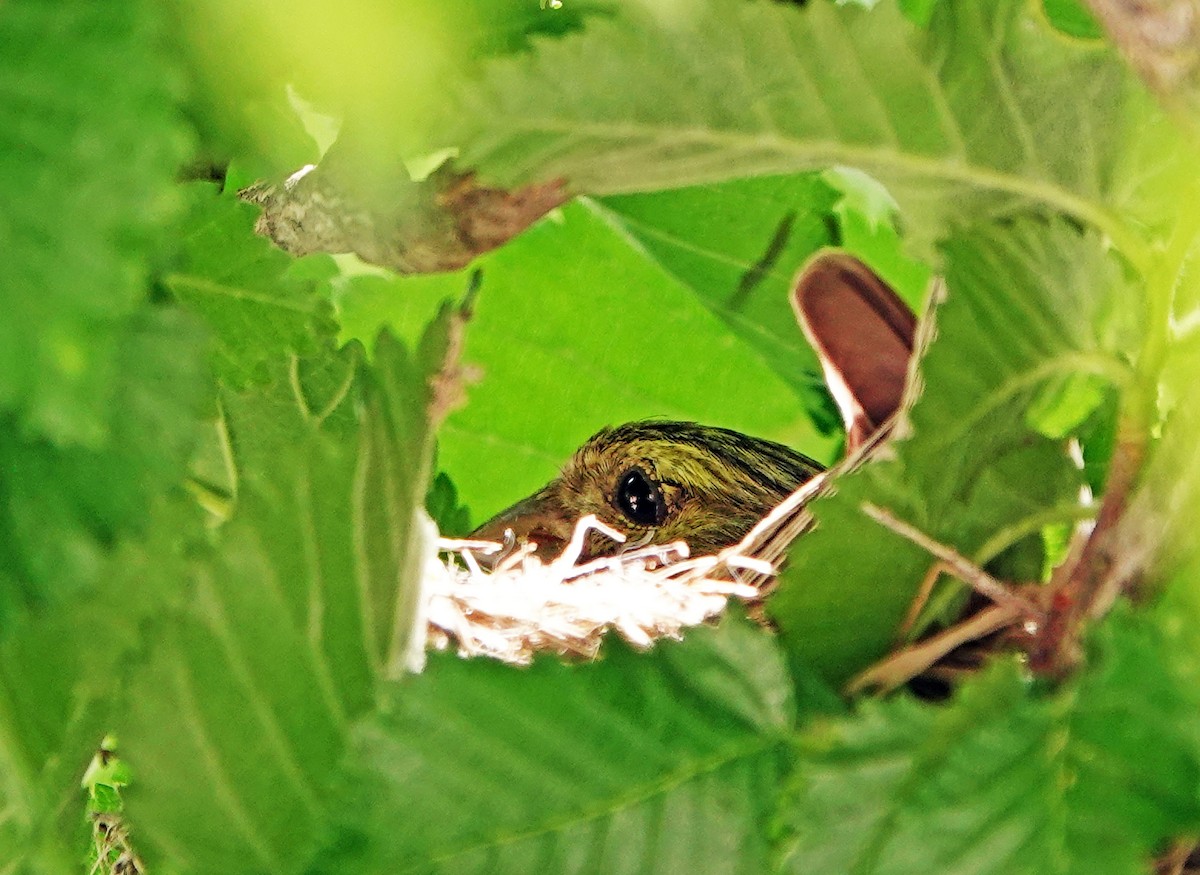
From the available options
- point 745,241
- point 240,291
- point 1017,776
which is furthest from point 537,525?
point 1017,776

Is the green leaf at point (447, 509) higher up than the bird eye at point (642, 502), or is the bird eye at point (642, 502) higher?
the bird eye at point (642, 502)

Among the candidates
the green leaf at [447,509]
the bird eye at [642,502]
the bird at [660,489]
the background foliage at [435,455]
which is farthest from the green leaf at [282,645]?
the bird eye at [642,502]

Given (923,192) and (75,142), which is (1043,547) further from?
(75,142)

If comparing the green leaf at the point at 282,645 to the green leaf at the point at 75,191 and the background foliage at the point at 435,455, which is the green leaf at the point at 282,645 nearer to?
the background foliage at the point at 435,455

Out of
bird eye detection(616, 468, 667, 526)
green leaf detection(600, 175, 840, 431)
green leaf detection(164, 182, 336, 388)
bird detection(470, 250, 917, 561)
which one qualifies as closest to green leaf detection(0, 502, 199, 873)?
green leaf detection(164, 182, 336, 388)

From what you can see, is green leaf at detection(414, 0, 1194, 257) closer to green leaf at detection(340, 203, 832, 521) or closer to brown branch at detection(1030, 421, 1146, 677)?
brown branch at detection(1030, 421, 1146, 677)

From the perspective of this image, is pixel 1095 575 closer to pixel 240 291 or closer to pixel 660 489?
A: pixel 240 291

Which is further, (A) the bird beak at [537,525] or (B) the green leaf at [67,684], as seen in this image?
(A) the bird beak at [537,525]
